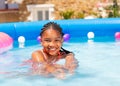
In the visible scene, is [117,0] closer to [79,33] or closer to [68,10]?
[68,10]

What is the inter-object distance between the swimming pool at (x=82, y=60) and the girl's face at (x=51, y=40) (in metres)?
0.51

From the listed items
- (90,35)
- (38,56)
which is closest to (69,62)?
(38,56)

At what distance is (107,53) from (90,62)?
85cm

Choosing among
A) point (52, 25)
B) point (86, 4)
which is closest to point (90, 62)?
point (52, 25)

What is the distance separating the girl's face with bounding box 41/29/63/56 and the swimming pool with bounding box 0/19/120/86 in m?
0.51

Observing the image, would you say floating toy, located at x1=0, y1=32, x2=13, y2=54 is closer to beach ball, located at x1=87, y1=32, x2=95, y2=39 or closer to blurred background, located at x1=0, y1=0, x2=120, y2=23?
beach ball, located at x1=87, y1=32, x2=95, y2=39

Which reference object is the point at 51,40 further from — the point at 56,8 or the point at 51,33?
the point at 56,8

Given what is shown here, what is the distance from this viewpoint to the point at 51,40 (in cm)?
442

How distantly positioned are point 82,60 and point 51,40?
202cm

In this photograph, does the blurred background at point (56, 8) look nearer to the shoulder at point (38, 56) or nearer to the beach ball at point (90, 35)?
the beach ball at point (90, 35)

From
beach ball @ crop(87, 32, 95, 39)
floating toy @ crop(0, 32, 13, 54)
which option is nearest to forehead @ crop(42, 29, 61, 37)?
floating toy @ crop(0, 32, 13, 54)

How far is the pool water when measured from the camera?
4.78 meters

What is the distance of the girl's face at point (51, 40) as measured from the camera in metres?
4.42

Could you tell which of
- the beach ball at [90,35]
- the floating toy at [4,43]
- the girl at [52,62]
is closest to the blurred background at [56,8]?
the beach ball at [90,35]
